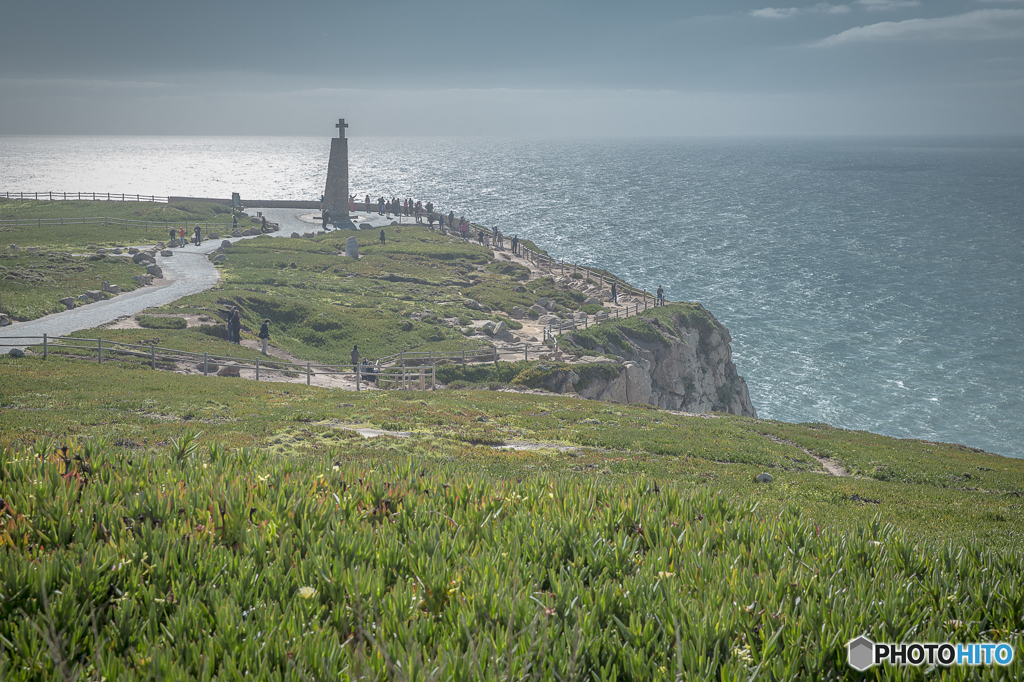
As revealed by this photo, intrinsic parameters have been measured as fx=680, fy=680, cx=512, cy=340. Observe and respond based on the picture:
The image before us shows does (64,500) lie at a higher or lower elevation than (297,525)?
higher

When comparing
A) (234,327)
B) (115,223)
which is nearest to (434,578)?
(234,327)

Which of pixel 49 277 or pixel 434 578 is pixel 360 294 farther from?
pixel 434 578

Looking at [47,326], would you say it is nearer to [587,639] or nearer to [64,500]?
[64,500]

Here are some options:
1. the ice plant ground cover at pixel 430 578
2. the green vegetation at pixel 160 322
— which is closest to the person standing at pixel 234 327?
the green vegetation at pixel 160 322

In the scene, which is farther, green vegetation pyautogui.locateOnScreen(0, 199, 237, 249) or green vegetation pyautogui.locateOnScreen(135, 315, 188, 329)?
green vegetation pyautogui.locateOnScreen(0, 199, 237, 249)

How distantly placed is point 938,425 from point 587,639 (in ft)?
211

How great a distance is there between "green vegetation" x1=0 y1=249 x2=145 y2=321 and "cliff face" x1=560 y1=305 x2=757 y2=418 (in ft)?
94.3

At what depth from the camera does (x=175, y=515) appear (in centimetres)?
627

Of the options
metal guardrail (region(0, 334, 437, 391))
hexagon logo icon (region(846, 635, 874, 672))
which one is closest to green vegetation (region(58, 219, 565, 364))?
metal guardrail (region(0, 334, 437, 391))

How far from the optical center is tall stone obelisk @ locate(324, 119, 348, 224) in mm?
79062

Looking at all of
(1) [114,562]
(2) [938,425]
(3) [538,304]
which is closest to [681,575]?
(1) [114,562]

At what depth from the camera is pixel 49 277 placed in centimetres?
4272

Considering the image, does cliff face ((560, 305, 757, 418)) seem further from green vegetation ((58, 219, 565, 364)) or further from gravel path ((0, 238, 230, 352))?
gravel path ((0, 238, 230, 352))

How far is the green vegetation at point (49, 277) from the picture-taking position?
3644 centimetres
